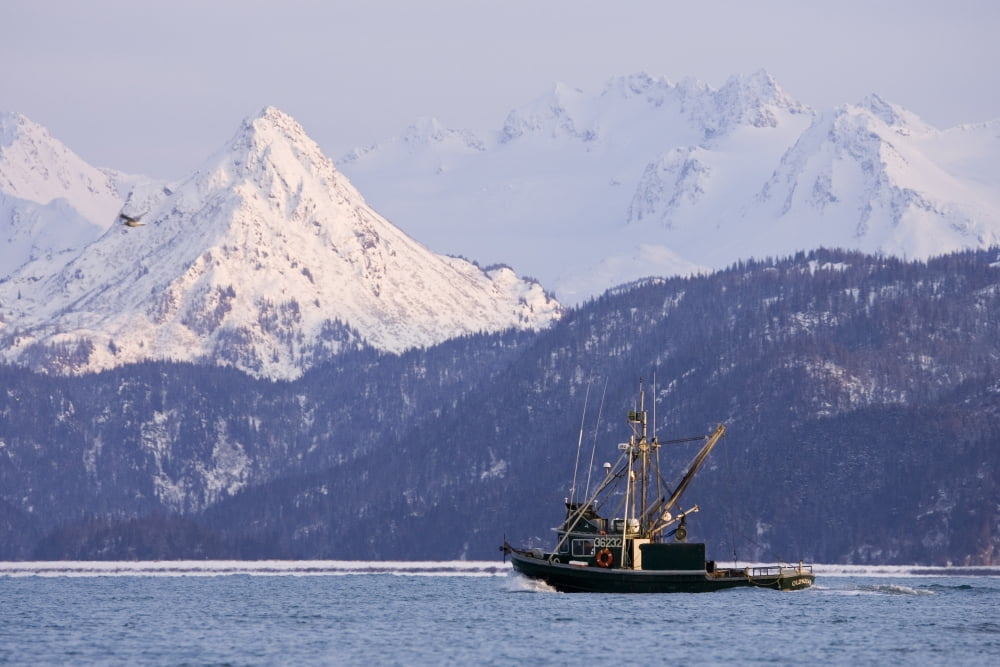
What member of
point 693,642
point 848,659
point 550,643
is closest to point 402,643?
point 550,643

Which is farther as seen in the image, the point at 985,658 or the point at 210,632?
the point at 210,632

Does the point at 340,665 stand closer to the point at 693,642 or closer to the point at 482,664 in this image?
the point at 482,664

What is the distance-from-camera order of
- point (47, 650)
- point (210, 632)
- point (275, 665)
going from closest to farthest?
point (275, 665) < point (47, 650) < point (210, 632)

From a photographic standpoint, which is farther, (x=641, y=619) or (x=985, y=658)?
(x=641, y=619)

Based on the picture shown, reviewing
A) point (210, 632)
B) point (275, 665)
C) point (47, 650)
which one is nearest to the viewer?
point (275, 665)

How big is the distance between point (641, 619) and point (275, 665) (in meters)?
45.6

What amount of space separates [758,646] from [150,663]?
4605 cm

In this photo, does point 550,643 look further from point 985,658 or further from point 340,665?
point 985,658

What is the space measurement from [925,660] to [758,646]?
13.9 m

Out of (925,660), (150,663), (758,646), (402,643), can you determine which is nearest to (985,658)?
(925,660)

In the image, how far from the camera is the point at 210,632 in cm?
19088

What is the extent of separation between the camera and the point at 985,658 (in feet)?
556

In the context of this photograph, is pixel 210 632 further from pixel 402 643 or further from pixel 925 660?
pixel 925 660

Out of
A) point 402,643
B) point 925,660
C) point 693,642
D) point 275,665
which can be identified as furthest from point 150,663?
point 925,660
